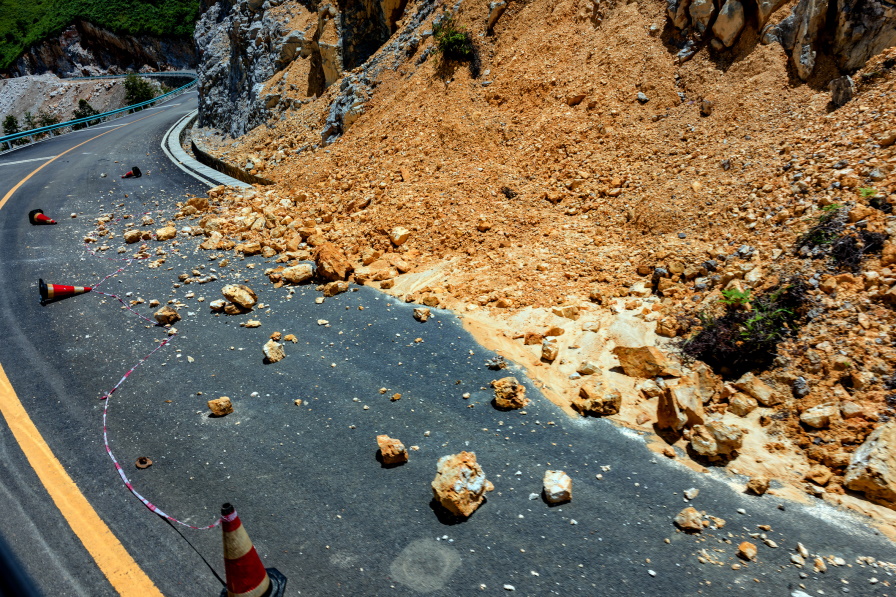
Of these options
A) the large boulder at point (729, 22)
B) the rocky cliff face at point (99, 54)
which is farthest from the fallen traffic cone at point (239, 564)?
the rocky cliff face at point (99, 54)

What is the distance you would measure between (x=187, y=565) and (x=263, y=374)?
253 centimetres

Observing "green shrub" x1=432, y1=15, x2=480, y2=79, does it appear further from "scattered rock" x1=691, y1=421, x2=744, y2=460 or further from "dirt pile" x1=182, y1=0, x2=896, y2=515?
"scattered rock" x1=691, y1=421, x2=744, y2=460

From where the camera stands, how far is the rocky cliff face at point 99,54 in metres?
49.2

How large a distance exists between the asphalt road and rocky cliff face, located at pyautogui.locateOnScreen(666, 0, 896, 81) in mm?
6783

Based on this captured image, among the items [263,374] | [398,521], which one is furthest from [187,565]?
[263,374]

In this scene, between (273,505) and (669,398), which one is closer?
(273,505)

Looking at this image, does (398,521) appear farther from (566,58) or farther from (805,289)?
(566,58)

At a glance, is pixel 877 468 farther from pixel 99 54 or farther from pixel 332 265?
pixel 99 54

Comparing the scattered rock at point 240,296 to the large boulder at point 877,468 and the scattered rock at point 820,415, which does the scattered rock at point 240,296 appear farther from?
the large boulder at point 877,468

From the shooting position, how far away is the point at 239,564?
3.54 m

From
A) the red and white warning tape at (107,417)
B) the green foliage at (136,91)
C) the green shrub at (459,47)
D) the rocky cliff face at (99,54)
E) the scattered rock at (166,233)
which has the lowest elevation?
the red and white warning tape at (107,417)

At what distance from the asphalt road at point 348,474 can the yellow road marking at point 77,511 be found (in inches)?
2.7

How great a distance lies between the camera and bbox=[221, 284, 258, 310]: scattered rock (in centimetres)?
745

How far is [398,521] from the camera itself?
412 cm
